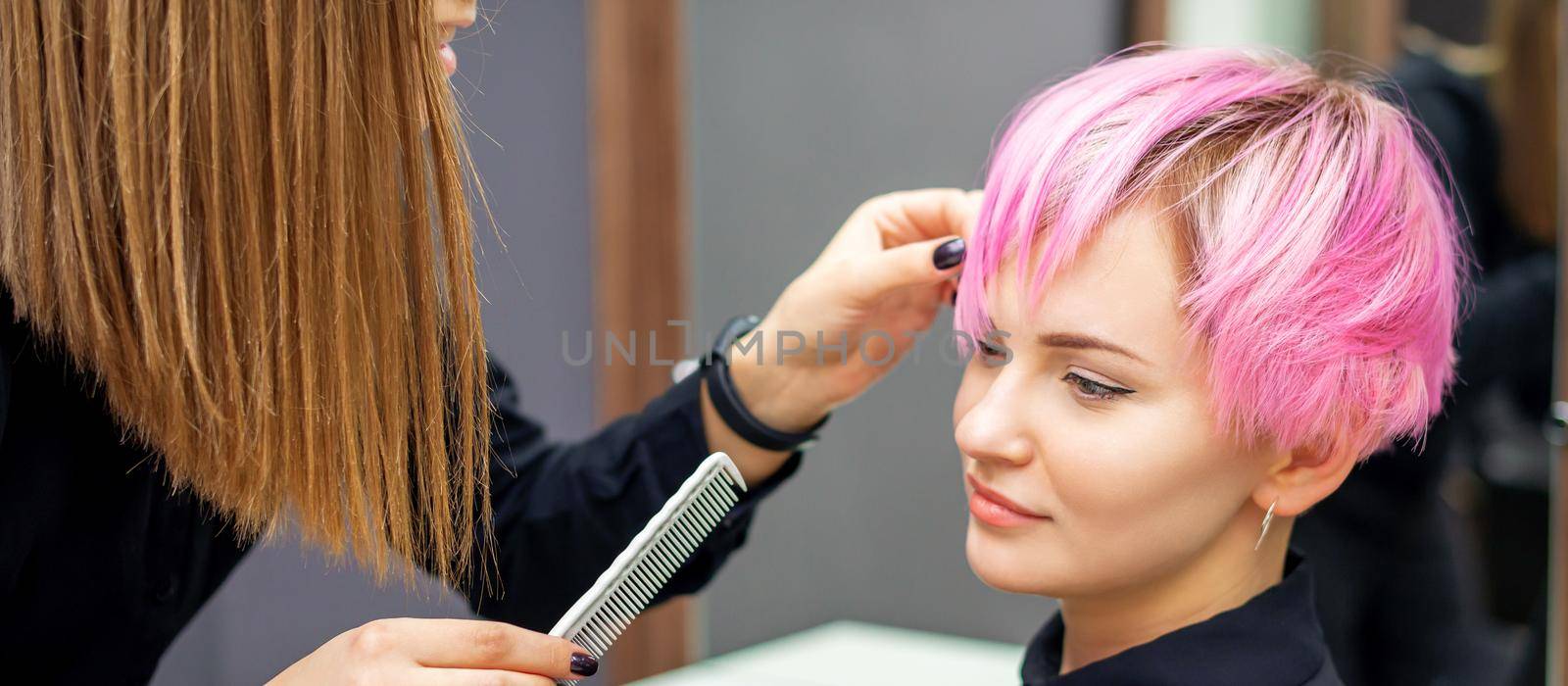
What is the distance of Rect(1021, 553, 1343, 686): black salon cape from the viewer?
659 mm

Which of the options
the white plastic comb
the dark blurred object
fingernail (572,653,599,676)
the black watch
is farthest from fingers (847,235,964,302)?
the dark blurred object

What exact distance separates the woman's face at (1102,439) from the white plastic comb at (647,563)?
6.0 inches

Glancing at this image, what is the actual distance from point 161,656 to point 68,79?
315mm

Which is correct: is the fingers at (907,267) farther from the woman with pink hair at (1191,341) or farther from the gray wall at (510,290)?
the gray wall at (510,290)

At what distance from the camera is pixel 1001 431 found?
65cm

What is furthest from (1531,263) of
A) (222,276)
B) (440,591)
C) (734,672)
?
(222,276)

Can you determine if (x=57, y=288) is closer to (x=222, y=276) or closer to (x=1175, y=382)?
(x=222, y=276)

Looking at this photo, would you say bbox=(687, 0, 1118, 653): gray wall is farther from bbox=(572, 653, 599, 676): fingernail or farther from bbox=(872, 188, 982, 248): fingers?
bbox=(572, 653, 599, 676): fingernail

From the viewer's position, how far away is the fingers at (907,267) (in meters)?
0.73

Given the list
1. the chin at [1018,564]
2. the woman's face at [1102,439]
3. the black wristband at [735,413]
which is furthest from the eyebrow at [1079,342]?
the black wristband at [735,413]

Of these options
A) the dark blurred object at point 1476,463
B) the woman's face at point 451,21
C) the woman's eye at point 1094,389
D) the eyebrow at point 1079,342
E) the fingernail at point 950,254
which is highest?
the woman's face at point 451,21

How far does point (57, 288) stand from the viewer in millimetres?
512

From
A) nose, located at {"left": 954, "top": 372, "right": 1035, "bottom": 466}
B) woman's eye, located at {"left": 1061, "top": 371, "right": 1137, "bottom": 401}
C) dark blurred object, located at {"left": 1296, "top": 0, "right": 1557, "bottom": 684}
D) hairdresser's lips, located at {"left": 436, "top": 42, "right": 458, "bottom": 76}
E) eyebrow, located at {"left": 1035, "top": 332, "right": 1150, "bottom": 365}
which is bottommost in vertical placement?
dark blurred object, located at {"left": 1296, "top": 0, "right": 1557, "bottom": 684}

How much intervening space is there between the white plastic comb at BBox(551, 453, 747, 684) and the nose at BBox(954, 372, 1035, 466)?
0.46ft
